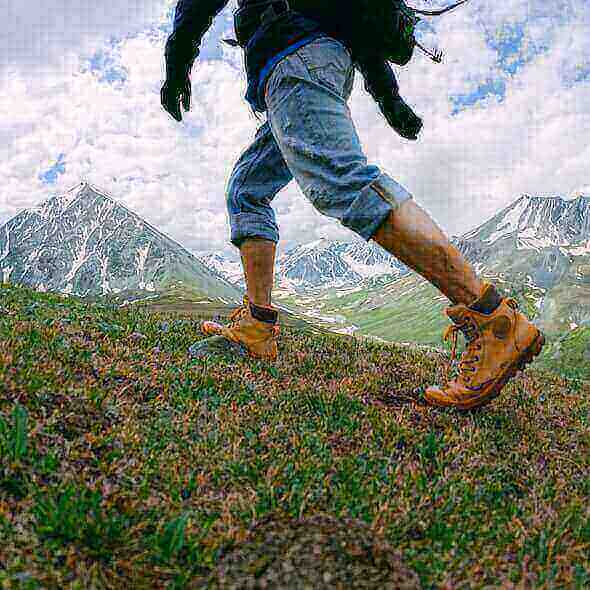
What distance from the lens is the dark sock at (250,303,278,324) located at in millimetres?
6441

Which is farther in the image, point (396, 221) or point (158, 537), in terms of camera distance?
point (396, 221)

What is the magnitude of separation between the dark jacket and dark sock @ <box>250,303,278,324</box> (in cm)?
236

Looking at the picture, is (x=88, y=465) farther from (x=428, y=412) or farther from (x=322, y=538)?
(x=428, y=412)

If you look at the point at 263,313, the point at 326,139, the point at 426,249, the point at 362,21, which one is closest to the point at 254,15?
the point at 362,21

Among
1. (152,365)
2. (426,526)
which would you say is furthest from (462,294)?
(152,365)

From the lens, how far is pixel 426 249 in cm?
450

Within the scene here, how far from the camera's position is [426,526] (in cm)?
301

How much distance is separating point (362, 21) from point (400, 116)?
1365mm

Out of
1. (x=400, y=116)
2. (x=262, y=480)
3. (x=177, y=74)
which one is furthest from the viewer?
(x=400, y=116)

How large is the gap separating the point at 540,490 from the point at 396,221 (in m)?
2.36

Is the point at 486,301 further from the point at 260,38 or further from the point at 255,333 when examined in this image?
the point at 260,38

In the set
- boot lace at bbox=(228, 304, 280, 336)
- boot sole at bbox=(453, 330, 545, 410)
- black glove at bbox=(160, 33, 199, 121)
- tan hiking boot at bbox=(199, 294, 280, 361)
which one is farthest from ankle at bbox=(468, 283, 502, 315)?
black glove at bbox=(160, 33, 199, 121)

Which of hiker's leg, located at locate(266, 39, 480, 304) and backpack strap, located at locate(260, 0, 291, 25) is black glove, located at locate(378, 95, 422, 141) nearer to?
hiker's leg, located at locate(266, 39, 480, 304)

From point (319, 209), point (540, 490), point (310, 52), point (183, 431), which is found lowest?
point (183, 431)
